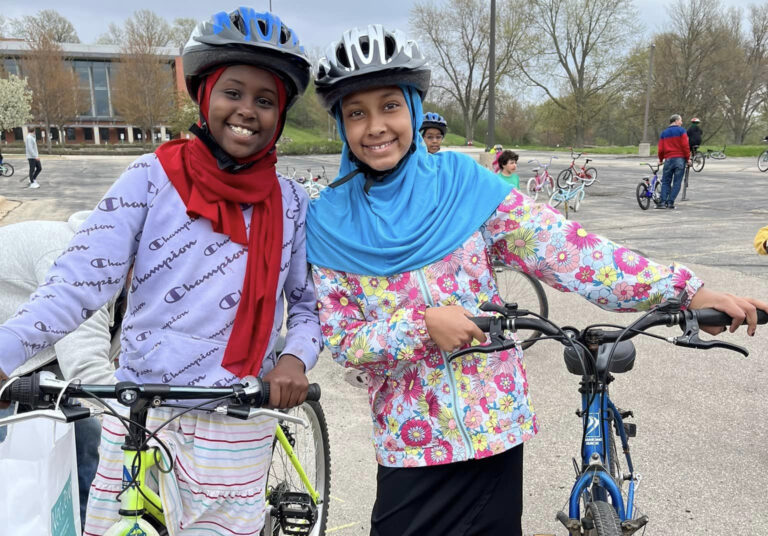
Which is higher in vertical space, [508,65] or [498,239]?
[508,65]

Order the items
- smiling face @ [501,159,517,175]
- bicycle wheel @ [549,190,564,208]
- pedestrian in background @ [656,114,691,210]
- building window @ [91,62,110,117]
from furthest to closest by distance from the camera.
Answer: building window @ [91,62,110,117]
bicycle wheel @ [549,190,564,208]
pedestrian in background @ [656,114,691,210]
smiling face @ [501,159,517,175]

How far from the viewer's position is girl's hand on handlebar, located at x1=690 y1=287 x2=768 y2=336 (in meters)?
1.83

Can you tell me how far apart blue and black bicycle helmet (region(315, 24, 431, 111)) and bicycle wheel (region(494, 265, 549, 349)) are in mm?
3751

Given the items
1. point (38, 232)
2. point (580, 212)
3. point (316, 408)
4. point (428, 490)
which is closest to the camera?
point (428, 490)

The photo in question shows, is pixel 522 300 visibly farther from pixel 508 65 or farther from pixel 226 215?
pixel 508 65

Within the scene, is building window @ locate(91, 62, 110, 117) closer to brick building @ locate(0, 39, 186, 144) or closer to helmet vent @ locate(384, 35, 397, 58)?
brick building @ locate(0, 39, 186, 144)

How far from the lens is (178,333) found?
6.10ft

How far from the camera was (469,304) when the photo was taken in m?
1.93

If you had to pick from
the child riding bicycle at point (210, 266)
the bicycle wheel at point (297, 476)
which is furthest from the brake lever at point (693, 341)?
the bicycle wheel at point (297, 476)

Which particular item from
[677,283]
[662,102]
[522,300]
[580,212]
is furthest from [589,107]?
[677,283]

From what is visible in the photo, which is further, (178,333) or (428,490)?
(428,490)

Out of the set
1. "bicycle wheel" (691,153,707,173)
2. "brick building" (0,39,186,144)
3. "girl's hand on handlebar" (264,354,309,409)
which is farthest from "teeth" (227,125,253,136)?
"brick building" (0,39,186,144)

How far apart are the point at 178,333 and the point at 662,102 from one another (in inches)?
2272

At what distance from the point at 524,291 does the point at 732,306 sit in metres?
3.94
